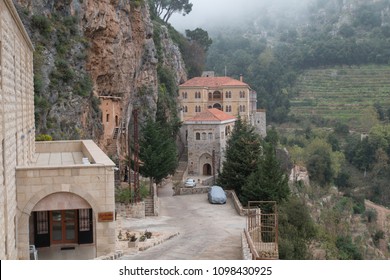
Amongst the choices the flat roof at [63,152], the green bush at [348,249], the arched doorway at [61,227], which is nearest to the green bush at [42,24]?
the flat roof at [63,152]

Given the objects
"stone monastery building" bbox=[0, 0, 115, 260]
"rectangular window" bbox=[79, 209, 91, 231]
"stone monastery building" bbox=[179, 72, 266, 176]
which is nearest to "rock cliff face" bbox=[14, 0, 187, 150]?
"stone monastery building" bbox=[179, 72, 266, 176]

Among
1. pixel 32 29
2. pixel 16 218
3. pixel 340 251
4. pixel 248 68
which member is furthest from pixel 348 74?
pixel 16 218

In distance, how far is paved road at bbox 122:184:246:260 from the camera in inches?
613

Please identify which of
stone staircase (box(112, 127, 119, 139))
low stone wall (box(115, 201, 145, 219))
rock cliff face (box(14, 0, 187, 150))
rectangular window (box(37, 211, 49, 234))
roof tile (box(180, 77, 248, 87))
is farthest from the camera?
roof tile (box(180, 77, 248, 87))

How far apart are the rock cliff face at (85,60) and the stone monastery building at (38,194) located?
36.2ft

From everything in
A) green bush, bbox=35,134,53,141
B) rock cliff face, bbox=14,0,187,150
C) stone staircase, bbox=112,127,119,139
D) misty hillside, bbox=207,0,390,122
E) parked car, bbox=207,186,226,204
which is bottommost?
parked car, bbox=207,186,226,204

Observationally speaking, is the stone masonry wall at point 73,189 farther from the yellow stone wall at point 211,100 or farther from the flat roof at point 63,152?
the yellow stone wall at point 211,100

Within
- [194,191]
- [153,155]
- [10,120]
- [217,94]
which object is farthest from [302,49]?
[10,120]

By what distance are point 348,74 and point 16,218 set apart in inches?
3266

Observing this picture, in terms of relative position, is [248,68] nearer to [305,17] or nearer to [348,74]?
[348,74]

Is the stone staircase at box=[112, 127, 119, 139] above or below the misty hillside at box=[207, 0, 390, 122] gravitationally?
below

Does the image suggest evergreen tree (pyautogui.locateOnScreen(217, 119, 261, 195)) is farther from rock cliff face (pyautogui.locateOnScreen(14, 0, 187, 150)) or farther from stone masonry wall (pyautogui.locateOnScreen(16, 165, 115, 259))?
stone masonry wall (pyautogui.locateOnScreen(16, 165, 115, 259))

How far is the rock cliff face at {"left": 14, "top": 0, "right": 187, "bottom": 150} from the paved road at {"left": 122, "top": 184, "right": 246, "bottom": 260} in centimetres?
640

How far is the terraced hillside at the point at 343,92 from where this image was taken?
76812 millimetres
